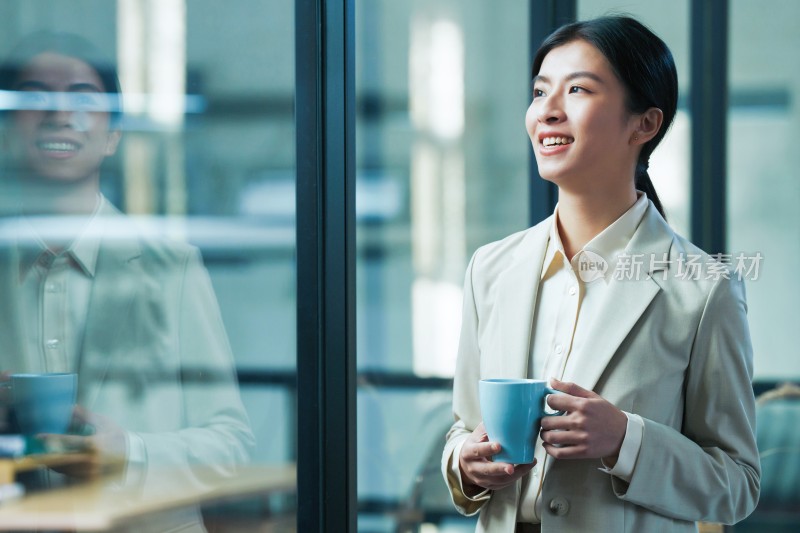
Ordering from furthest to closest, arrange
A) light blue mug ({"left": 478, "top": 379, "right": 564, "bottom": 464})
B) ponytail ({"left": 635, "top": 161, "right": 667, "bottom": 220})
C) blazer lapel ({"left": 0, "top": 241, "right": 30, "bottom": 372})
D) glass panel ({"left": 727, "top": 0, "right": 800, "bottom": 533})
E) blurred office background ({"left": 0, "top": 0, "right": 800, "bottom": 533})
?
glass panel ({"left": 727, "top": 0, "right": 800, "bottom": 533}) → blurred office background ({"left": 0, "top": 0, "right": 800, "bottom": 533}) → ponytail ({"left": 635, "top": 161, "right": 667, "bottom": 220}) → blazer lapel ({"left": 0, "top": 241, "right": 30, "bottom": 372}) → light blue mug ({"left": 478, "top": 379, "right": 564, "bottom": 464})

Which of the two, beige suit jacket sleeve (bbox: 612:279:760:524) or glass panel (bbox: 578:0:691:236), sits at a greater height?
glass panel (bbox: 578:0:691:236)

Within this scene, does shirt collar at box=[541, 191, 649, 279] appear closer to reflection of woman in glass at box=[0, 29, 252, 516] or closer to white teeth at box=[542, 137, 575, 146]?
white teeth at box=[542, 137, 575, 146]

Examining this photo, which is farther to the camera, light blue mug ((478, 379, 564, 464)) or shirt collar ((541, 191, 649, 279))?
shirt collar ((541, 191, 649, 279))

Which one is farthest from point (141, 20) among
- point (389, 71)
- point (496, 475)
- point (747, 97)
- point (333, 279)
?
point (747, 97)

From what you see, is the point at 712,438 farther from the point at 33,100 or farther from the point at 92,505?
the point at 33,100

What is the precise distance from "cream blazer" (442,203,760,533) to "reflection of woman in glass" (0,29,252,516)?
1.28 feet

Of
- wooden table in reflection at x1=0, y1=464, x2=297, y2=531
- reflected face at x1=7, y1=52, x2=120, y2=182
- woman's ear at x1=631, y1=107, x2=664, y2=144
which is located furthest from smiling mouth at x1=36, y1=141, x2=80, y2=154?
woman's ear at x1=631, y1=107, x2=664, y2=144

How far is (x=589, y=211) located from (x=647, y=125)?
0.12m

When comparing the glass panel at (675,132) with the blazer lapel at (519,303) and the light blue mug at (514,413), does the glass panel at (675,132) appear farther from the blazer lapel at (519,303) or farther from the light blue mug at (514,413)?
the light blue mug at (514,413)


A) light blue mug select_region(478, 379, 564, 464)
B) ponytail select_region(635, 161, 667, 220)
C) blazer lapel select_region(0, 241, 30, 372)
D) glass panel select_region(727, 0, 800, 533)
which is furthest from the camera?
glass panel select_region(727, 0, 800, 533)

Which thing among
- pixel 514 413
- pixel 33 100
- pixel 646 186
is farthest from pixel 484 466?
pixel 33 100

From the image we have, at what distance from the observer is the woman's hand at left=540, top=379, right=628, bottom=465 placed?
0.89 m

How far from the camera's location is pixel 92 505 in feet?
3.31

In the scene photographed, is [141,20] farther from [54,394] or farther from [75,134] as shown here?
[54,394]
